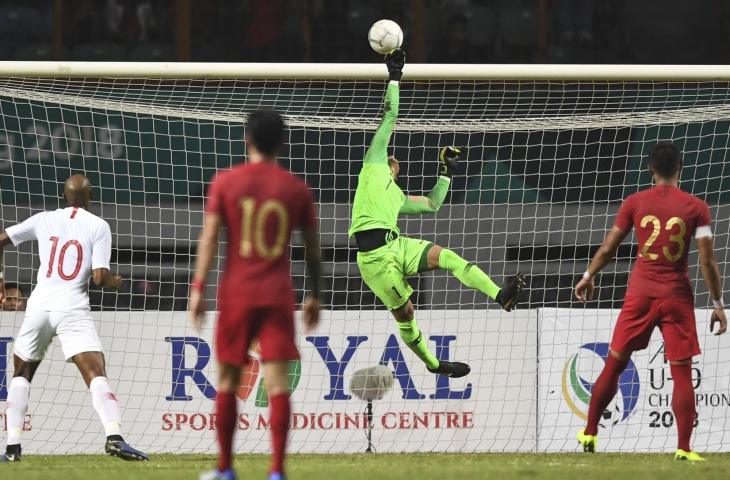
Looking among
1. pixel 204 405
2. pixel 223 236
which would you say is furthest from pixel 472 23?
pixel 204 405

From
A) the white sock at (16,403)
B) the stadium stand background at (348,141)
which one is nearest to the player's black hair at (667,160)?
the stadium stand background at (348,141)

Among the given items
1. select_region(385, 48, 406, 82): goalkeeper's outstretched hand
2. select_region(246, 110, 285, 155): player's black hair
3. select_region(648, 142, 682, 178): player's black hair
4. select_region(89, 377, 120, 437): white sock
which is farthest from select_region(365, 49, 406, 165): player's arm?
select_region(246, 110, 285, 155): player's black hair

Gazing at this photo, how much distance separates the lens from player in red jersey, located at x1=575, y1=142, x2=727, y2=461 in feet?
30.1

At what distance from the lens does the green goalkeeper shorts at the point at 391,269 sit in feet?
37.0

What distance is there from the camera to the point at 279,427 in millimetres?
6547

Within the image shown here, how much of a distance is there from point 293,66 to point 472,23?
23.5 ft

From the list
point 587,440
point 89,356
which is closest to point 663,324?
point 587,440

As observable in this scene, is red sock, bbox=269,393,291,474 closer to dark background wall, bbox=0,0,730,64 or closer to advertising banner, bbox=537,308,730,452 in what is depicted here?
advertising banner, bbox=537,308,730,452

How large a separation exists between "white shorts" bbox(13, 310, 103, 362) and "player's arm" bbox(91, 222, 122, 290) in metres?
0.30

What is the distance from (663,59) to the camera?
18.4 meters

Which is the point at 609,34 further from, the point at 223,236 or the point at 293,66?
the point at 293,66

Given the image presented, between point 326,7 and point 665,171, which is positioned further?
point 326,7

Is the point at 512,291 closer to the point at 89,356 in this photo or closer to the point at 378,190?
the point at 378,190

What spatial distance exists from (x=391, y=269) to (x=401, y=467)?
2772 mm
